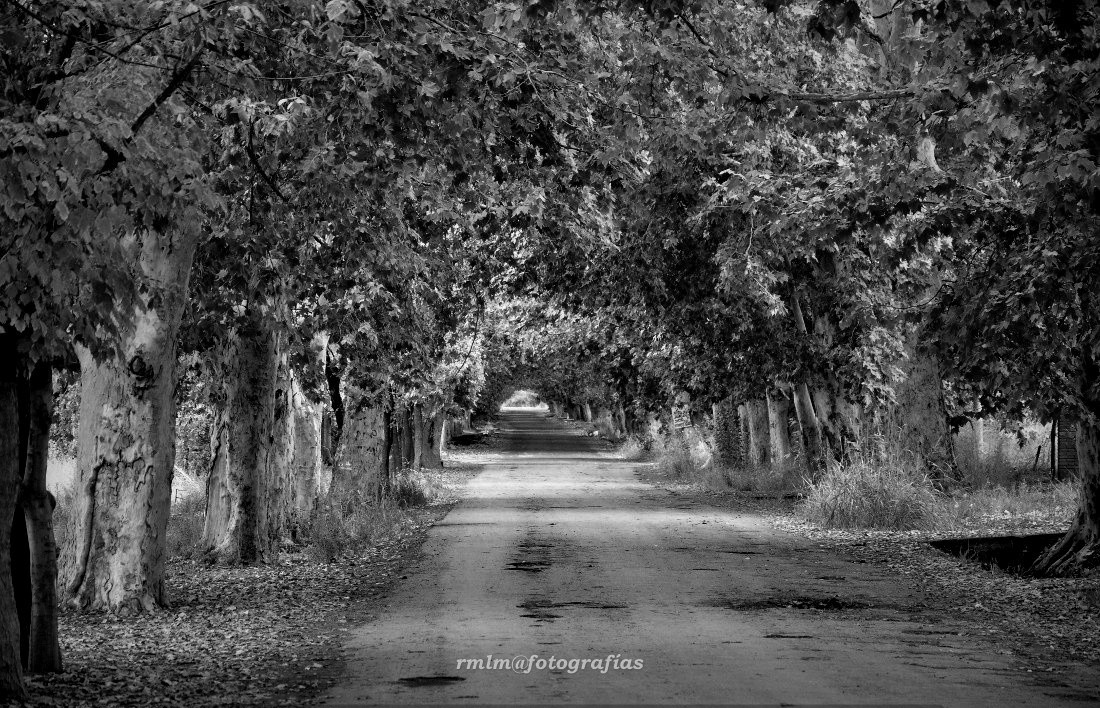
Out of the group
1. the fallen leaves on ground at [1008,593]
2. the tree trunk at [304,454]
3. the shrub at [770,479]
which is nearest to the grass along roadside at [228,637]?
the tree trunk at [304,454]

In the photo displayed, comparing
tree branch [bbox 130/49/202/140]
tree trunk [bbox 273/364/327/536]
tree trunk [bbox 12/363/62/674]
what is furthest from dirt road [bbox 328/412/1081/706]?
tree branch [bbox 130/49/202/140]

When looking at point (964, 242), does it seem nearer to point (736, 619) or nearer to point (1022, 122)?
point (1022, 122)

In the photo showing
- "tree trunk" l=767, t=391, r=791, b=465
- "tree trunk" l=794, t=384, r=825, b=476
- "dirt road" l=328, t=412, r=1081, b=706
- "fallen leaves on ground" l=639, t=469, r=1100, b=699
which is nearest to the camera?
"dirt road" l=328, t=412, r=1081, b=706

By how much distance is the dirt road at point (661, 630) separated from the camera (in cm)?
786

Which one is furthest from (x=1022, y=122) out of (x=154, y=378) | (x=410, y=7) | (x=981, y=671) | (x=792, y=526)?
(x=792, y=526)

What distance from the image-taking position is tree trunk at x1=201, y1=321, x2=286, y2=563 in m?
15.8

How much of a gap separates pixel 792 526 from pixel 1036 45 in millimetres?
12773

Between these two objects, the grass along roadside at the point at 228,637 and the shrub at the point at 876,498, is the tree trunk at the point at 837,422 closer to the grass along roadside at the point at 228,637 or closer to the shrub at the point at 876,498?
the shrub at the point at 876,498

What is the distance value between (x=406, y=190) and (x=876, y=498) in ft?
33.1

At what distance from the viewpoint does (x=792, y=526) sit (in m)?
20.9

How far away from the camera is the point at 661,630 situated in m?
10.2

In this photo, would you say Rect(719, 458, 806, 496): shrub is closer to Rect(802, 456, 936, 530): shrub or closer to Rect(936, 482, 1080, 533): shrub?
Rect(936, 482, 1080, 533): shrub

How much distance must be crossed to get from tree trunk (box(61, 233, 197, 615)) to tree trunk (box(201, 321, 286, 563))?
127 inches

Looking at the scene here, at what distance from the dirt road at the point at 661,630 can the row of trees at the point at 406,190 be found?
8.62ft
